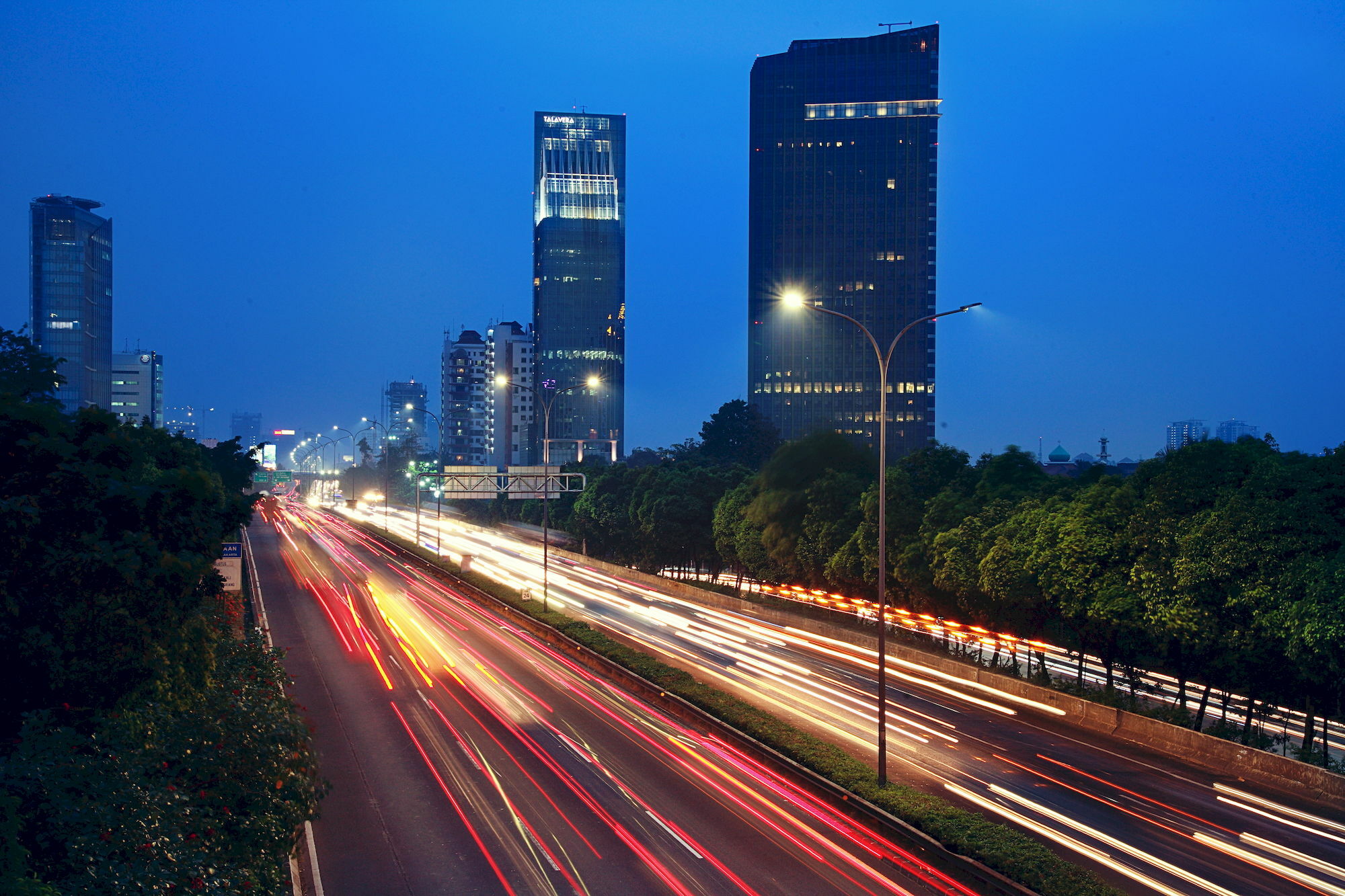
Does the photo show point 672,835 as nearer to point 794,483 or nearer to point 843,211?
point 794,483

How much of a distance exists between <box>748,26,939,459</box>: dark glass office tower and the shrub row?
130 metres

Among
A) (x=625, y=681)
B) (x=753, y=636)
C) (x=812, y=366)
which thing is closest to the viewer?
(x=625, y=681)

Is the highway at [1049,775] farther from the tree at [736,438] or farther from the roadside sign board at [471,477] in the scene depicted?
the tree at [736,438]

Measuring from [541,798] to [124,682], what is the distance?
9.99 m

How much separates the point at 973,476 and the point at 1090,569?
1402 centimetres

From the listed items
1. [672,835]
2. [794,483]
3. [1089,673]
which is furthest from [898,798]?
[794,483]

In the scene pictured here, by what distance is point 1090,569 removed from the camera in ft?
99.9

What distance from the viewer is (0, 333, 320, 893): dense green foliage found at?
10.1m

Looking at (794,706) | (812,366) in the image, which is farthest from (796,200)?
(794,706)

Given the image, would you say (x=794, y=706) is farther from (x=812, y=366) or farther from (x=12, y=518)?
(x=812, y=366)

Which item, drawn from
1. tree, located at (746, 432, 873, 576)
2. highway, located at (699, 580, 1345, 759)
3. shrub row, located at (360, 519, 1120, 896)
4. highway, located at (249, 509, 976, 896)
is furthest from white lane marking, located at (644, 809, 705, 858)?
tree, located at (746, 432, 873, 576)

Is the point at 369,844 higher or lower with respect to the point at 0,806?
lower

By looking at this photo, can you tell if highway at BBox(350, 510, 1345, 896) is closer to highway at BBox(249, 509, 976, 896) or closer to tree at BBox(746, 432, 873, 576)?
highway at BBox(249, 509, 976, 896)

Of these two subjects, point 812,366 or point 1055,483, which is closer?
point 1055,483
